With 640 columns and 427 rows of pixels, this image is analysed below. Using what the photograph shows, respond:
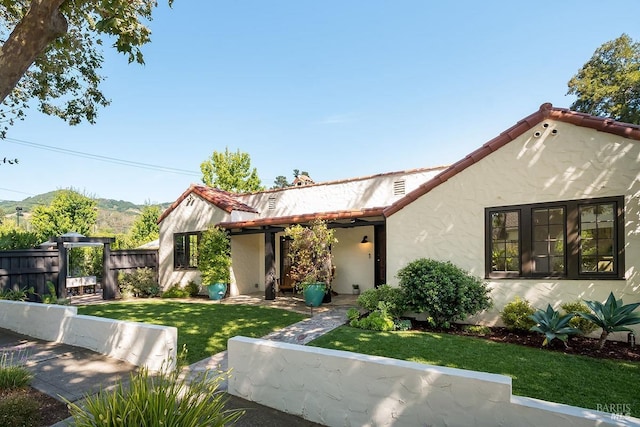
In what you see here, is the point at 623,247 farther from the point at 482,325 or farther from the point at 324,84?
the point at 324,84

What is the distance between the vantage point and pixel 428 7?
9766 mm

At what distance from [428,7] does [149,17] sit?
8.06m

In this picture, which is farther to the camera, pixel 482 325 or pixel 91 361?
pixel 482 325

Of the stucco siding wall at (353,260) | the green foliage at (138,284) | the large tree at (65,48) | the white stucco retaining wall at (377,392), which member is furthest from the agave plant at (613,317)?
the green foliage at (138,284)

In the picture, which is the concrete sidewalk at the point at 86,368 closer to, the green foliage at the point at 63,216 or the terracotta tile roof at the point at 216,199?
the terracotta tile roof at the point at 216,199

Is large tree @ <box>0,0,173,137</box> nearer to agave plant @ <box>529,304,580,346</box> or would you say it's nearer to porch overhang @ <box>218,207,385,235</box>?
porch overhang @ <box>218,207,385,235</box>

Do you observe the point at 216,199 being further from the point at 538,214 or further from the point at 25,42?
the point at 538,214

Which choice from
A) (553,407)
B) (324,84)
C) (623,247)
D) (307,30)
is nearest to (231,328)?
(553,407)

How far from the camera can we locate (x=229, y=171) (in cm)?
3288

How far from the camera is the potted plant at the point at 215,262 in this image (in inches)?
508

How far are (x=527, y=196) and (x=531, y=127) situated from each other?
1664 millimetres

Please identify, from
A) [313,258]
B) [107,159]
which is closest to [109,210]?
[107,159]

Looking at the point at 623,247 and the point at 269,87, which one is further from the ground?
the point at 269,87

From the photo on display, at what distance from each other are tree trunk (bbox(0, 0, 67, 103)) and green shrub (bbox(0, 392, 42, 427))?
12.0 ft
